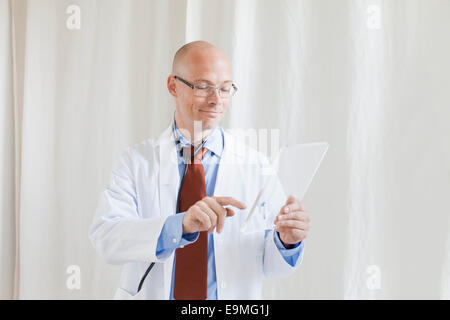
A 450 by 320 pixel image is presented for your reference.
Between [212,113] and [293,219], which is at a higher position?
[212,113]

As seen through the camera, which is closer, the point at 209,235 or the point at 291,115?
the point at 209,235

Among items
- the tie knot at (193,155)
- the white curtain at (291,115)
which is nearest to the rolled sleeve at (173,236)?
the tie knot at (193,155)

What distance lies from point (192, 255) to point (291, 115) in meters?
0.58

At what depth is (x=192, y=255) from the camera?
1065 mm

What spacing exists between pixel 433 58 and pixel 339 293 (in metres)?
0.78

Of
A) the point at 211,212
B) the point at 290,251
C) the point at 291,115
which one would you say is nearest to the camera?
the point at 211,212

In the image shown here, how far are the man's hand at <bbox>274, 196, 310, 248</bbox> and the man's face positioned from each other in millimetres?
278

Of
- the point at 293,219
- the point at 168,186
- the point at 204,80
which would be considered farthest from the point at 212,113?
the point at 293,219

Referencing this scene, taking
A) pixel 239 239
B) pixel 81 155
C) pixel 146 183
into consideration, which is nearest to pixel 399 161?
pixel 239 239

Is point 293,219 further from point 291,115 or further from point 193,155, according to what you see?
point 291,115

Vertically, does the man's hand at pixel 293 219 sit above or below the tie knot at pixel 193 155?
below

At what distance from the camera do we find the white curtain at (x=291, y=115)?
132cm

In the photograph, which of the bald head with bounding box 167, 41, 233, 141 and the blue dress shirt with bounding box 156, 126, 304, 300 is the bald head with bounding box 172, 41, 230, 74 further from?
the blue dress shirt with bounding box 156, 126, 304, 300

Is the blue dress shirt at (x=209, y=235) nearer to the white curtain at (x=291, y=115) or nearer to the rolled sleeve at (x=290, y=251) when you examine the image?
the rolled sleeve at (x=290, y=251)
